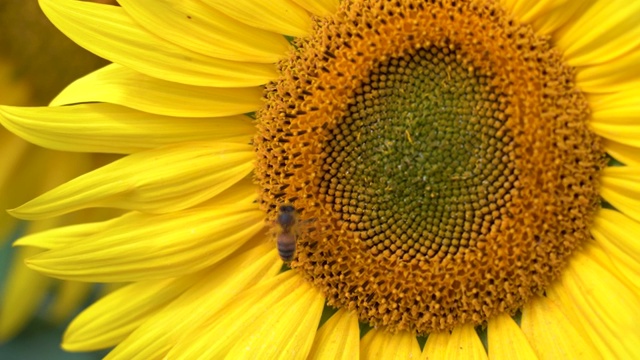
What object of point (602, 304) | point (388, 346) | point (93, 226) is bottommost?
point (388, 346)

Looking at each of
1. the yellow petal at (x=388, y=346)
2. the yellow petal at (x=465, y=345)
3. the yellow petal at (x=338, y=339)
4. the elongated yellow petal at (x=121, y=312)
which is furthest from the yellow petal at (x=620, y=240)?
the elongated yellow petal at (x=121, y=312)

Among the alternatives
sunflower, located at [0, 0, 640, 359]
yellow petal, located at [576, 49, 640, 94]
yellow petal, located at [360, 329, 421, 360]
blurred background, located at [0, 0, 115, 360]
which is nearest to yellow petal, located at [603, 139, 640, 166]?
sunflower, located at [0, 0, 640, 359]

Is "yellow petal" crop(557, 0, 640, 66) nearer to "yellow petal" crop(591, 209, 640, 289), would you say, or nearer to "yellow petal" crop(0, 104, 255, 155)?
"yellow petal" crop(591, 209, 640, 289)

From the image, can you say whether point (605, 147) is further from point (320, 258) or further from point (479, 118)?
point (320, 258)

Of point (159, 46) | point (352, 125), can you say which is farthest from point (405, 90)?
point (159, 46)

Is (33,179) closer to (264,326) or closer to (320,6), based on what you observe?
(264,326)

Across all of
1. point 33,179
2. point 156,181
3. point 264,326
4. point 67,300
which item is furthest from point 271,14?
point 67,300
